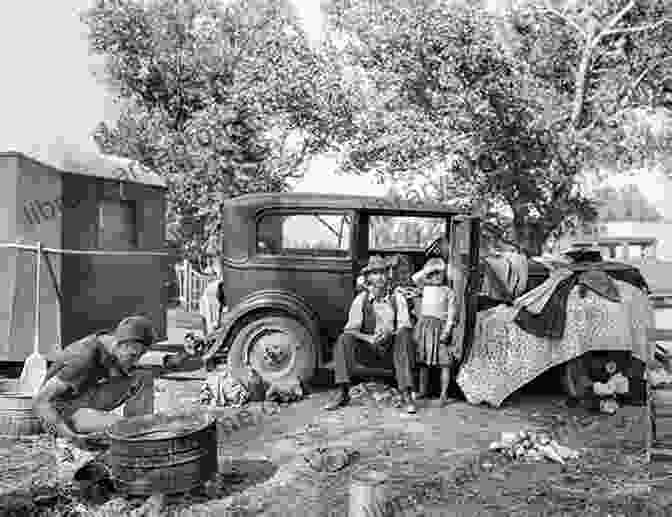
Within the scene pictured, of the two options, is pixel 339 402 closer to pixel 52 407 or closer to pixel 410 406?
pixel 410 406

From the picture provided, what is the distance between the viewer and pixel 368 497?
296cm

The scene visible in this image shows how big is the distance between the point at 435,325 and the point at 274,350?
5.72 feet

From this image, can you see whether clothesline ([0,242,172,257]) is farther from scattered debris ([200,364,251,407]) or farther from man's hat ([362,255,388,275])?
man's hat ([362,255,388,275])

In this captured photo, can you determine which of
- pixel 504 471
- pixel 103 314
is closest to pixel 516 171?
pixel 103 314

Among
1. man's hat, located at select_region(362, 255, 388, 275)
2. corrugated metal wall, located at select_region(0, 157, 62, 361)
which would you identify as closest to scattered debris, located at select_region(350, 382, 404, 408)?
man's hat, located at select_region(362, 255, 388, 275)

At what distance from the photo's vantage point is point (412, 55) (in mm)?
13125

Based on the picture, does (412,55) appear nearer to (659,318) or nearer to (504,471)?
(659,318)

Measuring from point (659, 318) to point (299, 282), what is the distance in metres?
4.64

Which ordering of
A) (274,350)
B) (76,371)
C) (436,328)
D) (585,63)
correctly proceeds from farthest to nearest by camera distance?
1. (585,63)
2. (274,350)
3. (436,328)
4. (76,371)

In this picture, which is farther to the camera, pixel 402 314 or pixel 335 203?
pixel 335 203

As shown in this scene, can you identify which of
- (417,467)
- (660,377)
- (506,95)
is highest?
(506,95)

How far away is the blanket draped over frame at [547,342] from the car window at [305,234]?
6.00 ft

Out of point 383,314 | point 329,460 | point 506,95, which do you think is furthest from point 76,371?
point 506,95

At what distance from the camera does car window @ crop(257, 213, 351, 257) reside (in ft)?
23.9
